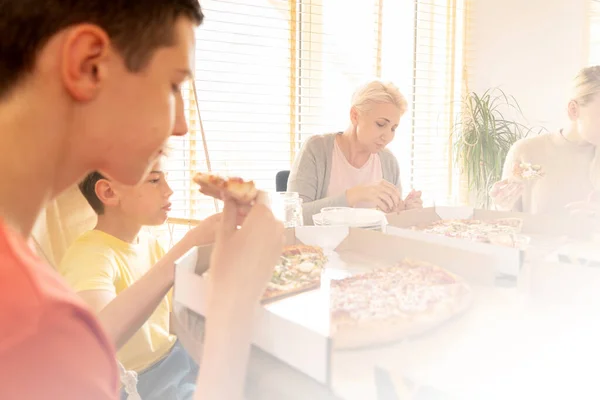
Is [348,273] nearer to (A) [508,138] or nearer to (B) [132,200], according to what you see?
(B) [132,200]

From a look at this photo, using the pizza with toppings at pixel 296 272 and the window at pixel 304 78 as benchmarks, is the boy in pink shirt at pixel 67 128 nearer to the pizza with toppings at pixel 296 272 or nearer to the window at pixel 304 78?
the pizza with toppings at pixel 296 272

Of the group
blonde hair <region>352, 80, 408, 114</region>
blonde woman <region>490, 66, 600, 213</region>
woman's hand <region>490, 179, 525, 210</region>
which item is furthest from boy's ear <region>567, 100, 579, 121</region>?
blonde hair <region>352, 80, 408, 114</region>

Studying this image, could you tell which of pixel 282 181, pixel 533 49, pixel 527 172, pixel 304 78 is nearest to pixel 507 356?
pixel 527 172

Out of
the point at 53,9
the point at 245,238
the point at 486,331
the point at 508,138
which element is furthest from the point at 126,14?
the point at 508,138

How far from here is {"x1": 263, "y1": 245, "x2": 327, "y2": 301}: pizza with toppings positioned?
0.71 metres

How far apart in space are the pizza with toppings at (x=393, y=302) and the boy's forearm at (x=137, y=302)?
294mm

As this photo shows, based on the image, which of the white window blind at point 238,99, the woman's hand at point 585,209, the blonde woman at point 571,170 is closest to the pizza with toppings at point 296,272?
the woman's hand at point 585,209

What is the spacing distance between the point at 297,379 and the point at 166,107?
11.3 inches

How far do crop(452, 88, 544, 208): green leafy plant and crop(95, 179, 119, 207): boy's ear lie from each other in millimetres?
1998

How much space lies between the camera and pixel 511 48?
2355mm

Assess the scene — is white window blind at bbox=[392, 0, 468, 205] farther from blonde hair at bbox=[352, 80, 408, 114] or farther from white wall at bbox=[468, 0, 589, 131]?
blonde hair at bbox=[352, 80, 408, 114]

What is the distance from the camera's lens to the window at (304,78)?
241cm

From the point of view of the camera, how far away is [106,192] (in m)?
1.06

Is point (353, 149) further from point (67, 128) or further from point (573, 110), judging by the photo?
point (67, 128)
